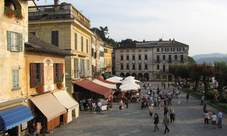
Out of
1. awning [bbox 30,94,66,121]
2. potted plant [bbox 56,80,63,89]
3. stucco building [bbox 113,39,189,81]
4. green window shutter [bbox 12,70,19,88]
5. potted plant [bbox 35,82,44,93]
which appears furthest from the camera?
stucco building [bbox 113,39,189,81]

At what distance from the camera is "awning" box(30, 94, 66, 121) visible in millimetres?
16047

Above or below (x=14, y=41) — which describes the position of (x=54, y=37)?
above

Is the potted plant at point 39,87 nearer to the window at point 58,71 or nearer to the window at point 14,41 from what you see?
the window at point 58,71

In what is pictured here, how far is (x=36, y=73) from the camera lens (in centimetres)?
1731

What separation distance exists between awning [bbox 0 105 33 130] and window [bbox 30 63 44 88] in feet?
7.15

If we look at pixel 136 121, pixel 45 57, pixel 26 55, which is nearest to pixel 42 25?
pixel 45 57

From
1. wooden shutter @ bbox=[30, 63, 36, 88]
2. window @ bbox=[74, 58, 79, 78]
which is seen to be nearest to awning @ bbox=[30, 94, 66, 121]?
wooden shutter @ bbox=[30, 63, 36, 88]

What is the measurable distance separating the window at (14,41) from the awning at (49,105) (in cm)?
385

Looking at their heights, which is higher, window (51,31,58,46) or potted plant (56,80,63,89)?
window (51,31,58,46)

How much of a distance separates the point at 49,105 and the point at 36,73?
2.60 metres

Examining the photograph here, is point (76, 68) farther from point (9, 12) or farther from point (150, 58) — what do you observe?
point (150, 58)

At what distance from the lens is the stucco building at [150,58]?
77.2 meters

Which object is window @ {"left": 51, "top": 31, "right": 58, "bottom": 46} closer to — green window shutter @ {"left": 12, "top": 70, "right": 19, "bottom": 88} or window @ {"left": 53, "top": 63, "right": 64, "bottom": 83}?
window @ {"left": 53, "top": 63, "right": 64, "bottom": 83}

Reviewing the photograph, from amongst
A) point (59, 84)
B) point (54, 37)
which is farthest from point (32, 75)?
point (54, 37)
